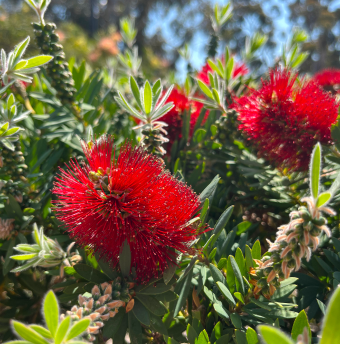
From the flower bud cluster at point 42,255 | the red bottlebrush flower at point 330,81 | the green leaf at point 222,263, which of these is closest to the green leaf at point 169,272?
the green leaf at point 222,263

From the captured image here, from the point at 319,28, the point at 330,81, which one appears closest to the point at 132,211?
the point at 330,81

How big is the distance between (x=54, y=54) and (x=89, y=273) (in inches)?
25.0

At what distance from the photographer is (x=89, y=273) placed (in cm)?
66

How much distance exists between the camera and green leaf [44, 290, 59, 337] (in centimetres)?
40

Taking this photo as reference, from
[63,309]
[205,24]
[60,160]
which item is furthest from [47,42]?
[205,24]

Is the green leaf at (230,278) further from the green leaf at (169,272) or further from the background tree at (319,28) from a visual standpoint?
the background tree at (319,28)

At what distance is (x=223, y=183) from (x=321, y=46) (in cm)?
1038

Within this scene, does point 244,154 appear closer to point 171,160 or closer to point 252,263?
point 171,160

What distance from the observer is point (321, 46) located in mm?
9391

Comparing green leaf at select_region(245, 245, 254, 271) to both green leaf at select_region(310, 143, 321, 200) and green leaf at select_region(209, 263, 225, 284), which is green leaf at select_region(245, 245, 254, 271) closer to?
green leaf at select_region(209, 263, 225, 284)

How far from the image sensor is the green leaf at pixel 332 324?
305 millimetres

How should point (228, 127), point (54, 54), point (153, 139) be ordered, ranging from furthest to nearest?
point (228, 127), point (54, 54), point (153, 139)

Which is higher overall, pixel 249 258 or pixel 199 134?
pixel 199 134

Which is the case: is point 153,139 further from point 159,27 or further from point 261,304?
point 159,27
